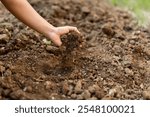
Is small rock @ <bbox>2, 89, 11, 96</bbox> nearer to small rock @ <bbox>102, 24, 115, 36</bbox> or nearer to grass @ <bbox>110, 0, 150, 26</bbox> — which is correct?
small rock @ <bbox>102, 24, 115, 36</bbox>

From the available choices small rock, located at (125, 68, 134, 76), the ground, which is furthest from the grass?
small rock, located at (125, 68, 134, 76)

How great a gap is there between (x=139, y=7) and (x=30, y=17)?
172cm

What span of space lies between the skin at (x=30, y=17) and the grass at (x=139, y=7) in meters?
1.26

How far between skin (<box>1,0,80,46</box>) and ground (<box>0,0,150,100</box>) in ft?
0.47

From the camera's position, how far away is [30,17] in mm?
2984

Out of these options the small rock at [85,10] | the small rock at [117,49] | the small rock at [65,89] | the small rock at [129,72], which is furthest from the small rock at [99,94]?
the small rock at [85,10]

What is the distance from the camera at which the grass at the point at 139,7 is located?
4.18 metres

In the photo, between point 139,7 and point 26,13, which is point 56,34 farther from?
point 139,7

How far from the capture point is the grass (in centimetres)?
418

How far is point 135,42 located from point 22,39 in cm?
81

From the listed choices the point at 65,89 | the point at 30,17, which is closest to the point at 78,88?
the point at 65,89

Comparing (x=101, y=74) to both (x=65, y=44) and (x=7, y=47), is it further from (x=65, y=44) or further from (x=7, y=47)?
(x=7, y=47)

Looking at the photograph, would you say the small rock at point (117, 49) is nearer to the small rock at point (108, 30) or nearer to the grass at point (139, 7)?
the small rock at point (108, 30)

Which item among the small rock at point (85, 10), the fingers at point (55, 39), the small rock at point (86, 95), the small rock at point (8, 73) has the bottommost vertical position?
the small rock at point (86, 95)
